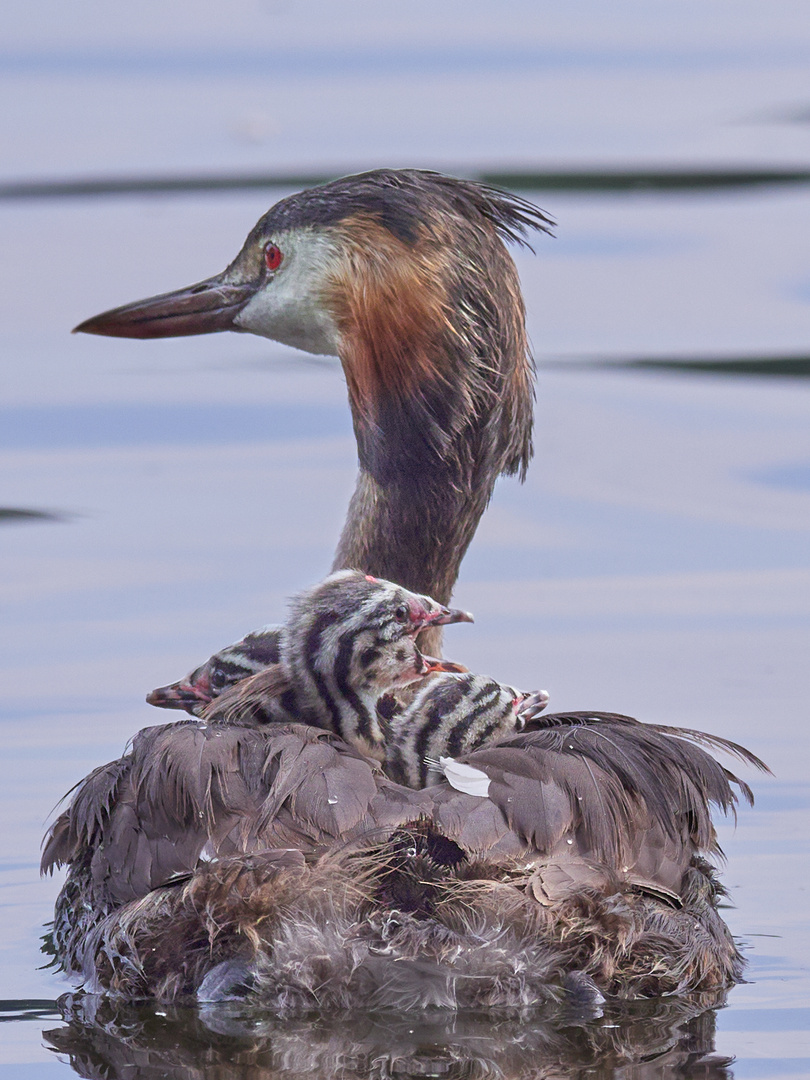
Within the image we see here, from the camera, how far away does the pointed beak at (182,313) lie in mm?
7367

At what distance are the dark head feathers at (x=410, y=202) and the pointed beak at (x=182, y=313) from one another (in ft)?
1.57

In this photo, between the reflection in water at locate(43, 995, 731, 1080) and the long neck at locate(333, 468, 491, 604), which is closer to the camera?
the reflection in water at locate(43, 995, 731, 1080)

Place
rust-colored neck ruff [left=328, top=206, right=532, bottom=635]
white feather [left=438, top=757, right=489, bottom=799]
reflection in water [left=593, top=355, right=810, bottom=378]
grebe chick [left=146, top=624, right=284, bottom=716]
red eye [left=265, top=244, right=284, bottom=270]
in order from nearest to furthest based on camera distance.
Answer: white feather [left=438, top=757, right=489, bottom=799]
grebe chick [left=146, top=624, right=284, bottom=716]
rust-colored neck ruff [left=328, top=206, right=532, bottom=635]
red eye [left=265, top=244, right=284, bottom=270]
reflection in water [left=593, top=355, right=810, bottom=378]

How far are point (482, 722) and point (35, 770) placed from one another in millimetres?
1730

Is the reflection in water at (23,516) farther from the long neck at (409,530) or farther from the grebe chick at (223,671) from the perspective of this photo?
the grebe chick at (223,671)

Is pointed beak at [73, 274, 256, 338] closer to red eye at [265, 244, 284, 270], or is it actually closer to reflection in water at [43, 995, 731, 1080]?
red eye at [265, 244, 284, 270]

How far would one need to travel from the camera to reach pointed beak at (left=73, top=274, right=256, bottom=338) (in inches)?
290

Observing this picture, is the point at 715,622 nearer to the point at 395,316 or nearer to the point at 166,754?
the point at 395,316

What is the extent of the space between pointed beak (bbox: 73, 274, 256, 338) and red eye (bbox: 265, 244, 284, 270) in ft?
0.47

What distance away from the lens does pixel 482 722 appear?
5695mm

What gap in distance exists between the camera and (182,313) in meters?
7.46

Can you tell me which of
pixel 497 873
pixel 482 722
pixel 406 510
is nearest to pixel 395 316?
pixel 406 510

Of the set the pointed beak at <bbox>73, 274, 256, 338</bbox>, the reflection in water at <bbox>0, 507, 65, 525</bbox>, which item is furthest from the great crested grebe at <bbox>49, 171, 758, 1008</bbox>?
the reflection in water at <bbox>0, 507, 65, 525</bbox>

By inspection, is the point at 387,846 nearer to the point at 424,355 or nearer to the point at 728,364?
the point at 424,355
